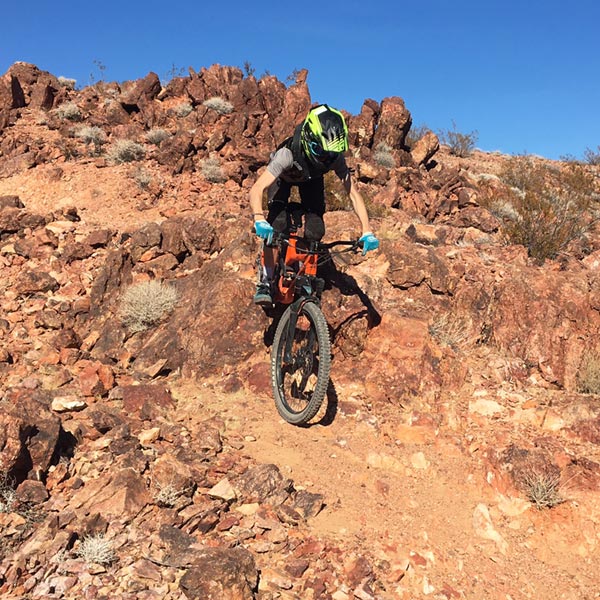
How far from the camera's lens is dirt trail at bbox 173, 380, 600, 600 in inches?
144

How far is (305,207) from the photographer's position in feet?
17.3

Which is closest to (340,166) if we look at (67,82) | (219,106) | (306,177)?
(306,177)

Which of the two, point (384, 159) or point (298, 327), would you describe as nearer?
point (298, 327)

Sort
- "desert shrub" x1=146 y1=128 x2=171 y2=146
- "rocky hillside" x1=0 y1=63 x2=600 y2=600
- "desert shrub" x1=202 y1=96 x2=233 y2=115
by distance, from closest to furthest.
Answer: "rocky hillside" x1=0 y1=63 x2=600 y2=600
"desert shrub" x1=146 y1=128 x2=171 y2=146
"desert shrub" x1=202 y1=96 x2=233 y2=115

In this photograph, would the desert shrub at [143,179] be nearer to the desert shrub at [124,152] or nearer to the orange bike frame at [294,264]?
the desert shrub at [124,152]

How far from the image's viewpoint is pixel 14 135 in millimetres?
15281

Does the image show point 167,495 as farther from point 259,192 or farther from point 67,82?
point 67,82

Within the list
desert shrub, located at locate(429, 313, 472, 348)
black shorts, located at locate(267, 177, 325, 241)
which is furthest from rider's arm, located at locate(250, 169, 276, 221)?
desert shrub, located at locate(429, 313, 472, 348)

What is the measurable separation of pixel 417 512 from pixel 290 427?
57.1 inches

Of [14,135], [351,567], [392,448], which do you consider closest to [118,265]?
[392,448]

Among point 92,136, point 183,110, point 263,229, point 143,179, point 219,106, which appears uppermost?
point 219,106

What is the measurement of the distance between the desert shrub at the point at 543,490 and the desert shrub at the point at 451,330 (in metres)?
1.90

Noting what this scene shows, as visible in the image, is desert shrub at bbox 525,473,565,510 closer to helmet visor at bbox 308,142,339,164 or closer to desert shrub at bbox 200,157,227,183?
helmet visor at bbox 308,142,339,164

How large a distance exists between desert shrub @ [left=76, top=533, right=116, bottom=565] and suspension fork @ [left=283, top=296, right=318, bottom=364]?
2.45 m
